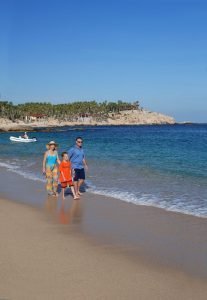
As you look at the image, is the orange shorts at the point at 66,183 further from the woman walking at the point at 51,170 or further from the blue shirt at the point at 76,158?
the blue shirt at the point at 76,158

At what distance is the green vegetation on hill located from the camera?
14362 centimetres

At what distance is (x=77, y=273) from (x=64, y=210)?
4.48 metres

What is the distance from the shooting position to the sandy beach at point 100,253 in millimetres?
4930

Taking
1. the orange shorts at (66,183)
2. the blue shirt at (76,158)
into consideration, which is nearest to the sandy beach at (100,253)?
the orange shorts at (66,183)

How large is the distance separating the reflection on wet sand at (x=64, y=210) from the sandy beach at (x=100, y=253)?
0.02 m

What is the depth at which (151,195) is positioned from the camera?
11.8m

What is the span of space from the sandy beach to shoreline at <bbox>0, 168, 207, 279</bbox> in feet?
0.05

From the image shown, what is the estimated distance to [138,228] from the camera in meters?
7.99

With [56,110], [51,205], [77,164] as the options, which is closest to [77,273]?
[51,205]

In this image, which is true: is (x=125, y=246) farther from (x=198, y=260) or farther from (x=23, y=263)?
(x=23, y=263)

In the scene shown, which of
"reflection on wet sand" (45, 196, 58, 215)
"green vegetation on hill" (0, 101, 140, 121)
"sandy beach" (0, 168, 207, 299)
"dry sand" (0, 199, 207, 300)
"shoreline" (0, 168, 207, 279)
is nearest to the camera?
"dry sand" (0, 199, 207, 300)

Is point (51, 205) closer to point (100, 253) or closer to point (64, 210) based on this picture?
point (64, 210)

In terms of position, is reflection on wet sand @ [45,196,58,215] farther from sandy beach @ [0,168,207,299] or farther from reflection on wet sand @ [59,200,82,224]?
reflection on wet sand @ [59,200,82,224]

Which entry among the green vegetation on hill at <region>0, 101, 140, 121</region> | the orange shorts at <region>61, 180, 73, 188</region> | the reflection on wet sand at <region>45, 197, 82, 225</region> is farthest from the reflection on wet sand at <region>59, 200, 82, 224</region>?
the green vegetation on hill at <region>0, 101, 140, 121</region>
